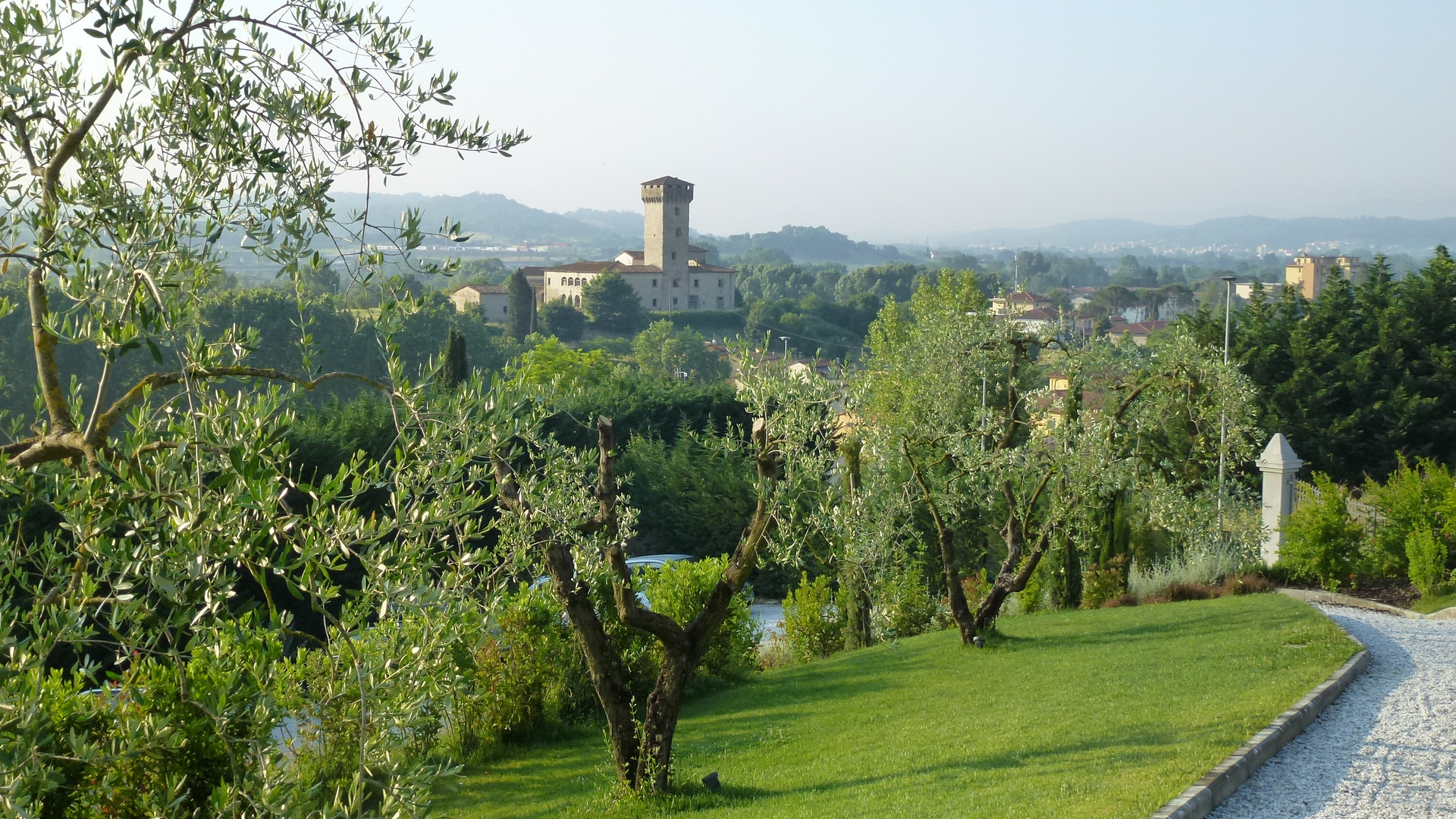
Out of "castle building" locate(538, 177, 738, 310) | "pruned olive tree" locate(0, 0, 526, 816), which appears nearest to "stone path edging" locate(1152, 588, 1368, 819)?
"pruned olive tree" locate(0, 0, 526, 816)

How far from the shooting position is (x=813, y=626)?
581 inches

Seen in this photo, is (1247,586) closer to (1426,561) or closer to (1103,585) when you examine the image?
(1103,585)

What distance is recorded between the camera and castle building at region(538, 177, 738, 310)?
10712 centimetres

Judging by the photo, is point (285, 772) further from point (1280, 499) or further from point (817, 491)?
point (1280, 499)

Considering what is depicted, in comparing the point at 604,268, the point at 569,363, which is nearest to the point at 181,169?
the point at 569,363

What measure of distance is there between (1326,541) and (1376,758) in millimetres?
8180

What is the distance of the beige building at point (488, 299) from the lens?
314 ft

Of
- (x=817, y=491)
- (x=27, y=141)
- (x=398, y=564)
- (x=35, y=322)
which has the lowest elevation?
(x=817, y=491)

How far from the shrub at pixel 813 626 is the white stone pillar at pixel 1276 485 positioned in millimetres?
6525

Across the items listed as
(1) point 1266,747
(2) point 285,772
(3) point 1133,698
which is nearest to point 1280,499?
(3) point 1133,698

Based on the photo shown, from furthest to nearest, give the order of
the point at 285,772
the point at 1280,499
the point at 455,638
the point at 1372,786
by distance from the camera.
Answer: the point at 1280,499 < the point at 1372,786 < the point at 455,638 < the point at 285,772

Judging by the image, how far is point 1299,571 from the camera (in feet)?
48.5

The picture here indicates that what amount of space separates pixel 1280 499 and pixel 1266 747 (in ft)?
31.8

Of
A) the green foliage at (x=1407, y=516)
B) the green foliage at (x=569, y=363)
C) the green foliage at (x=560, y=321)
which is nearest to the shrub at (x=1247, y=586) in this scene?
the green foliage at (x=1407, y=516)
